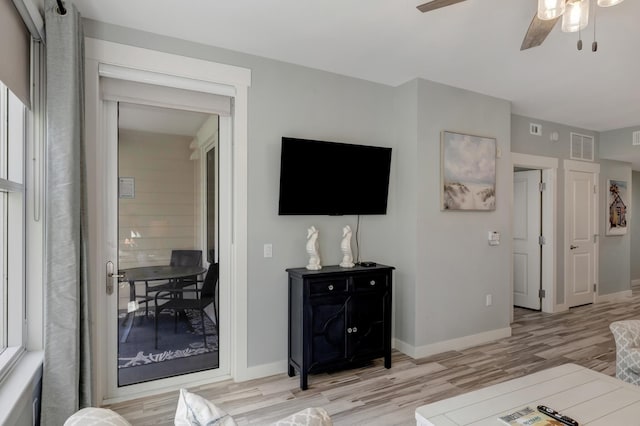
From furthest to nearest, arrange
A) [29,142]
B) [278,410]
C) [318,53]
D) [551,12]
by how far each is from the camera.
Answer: [318,53], [278,410], [29,142], [551,12]

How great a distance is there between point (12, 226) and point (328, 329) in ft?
7.46

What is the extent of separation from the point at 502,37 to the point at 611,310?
193 inches

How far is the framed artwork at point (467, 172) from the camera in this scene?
153 inches

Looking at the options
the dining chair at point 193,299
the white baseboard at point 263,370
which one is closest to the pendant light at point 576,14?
the dining chair at point 193,299

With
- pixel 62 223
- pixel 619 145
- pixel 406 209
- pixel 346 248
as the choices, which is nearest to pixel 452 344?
pixel 406 209

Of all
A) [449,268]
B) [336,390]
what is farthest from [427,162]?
[336,390]

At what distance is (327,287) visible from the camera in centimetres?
314

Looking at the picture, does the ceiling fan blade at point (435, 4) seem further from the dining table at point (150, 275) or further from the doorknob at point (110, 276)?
Answer: the doorknob at point (110, 276)

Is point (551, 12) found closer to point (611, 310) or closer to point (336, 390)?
point (336, 390)

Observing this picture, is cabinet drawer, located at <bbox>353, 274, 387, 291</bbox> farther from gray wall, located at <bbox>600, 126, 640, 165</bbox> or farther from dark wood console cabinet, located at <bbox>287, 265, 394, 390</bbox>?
gray wall, located at <bbox>600, 126, 640, 165</bbox>

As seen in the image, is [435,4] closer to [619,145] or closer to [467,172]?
[467,172]

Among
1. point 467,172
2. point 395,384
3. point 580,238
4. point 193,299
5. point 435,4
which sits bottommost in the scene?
point 395,384

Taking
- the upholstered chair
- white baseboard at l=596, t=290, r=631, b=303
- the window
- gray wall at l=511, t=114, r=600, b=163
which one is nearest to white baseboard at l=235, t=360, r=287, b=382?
the window

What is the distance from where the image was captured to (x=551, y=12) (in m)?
1.76
